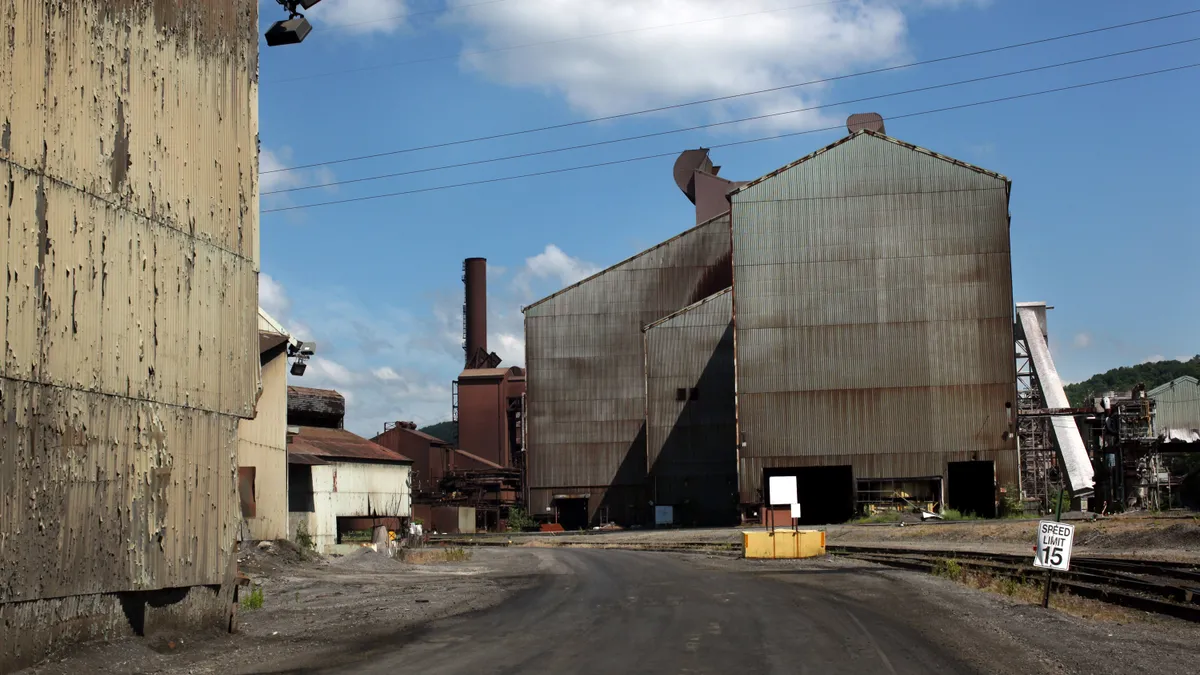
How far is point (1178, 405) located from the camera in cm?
7712

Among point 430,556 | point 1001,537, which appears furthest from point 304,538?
point 1001,537

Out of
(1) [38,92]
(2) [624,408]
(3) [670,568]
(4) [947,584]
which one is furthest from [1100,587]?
(2) [624,408]

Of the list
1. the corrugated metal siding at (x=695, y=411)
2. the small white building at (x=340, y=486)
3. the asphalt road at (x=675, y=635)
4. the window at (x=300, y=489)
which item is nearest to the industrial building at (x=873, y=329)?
the corrugated metal siding at (x=695, y=411)

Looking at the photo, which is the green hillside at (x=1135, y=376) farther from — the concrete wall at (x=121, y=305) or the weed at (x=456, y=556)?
the concrete wall at (x=121, y=305)

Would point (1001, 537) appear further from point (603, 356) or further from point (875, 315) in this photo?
point (603, 356)

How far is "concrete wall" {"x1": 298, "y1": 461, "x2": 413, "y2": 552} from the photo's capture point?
39.5 m

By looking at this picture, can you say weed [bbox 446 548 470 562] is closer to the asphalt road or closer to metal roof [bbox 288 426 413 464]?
metal roof [bbox 288 426 413 464]

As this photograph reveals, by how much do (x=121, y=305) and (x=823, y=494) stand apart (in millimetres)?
49779

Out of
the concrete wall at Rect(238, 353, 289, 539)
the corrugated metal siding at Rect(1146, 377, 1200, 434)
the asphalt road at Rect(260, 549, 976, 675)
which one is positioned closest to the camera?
the asphalt road at Rect(260, 549, 976, 675)

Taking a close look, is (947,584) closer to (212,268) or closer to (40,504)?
(212,268)

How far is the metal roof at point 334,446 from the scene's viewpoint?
40750 mm

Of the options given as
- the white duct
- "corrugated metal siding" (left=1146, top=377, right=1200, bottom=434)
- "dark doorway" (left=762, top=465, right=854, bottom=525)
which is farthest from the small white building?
"corrugated metal siding" (left=1146, top=377, right=1200, bottom=434)

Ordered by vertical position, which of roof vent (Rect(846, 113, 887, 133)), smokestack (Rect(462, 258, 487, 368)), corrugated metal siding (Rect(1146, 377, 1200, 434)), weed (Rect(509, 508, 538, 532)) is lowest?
weed (Rect(509, 508, 538, 532))

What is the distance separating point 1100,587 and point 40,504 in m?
18.8
